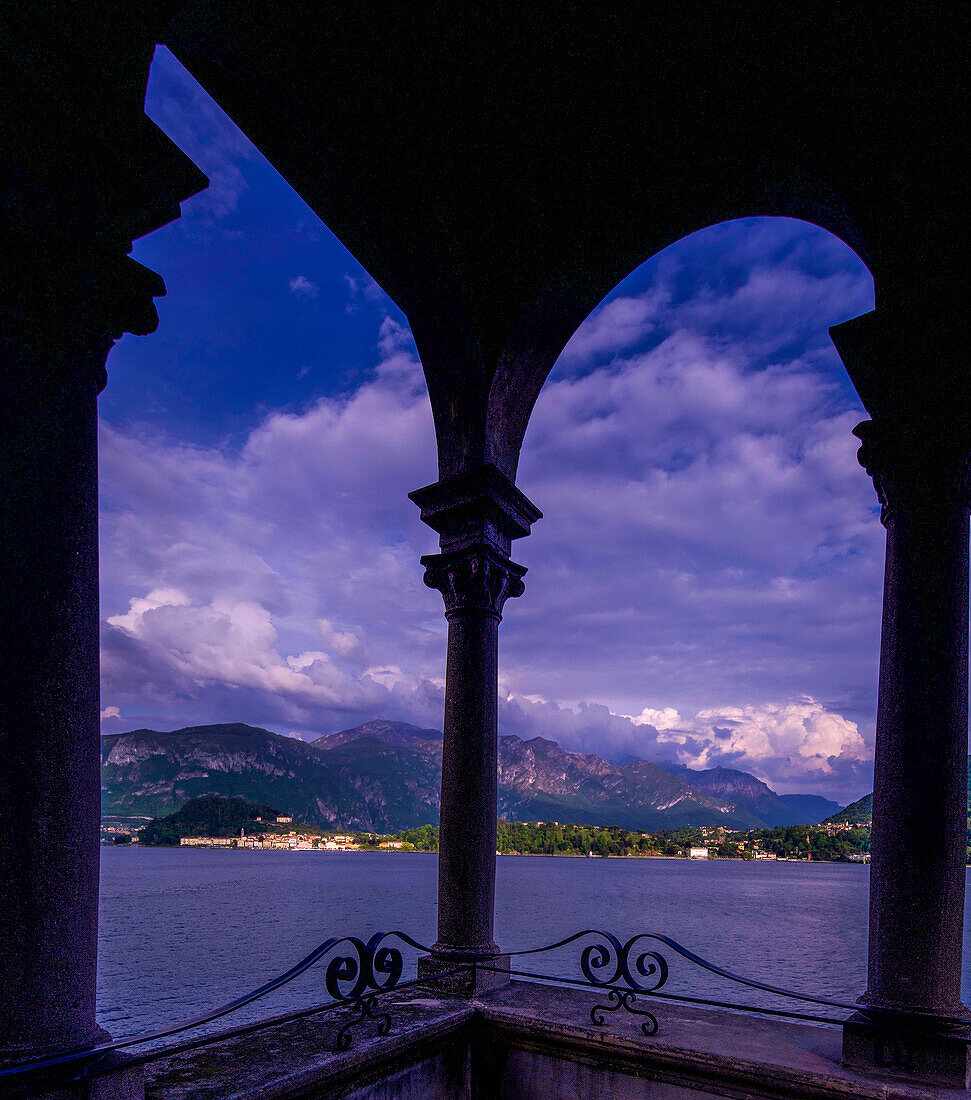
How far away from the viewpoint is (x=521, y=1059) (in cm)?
418

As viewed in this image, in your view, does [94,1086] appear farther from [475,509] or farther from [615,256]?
[615,256]

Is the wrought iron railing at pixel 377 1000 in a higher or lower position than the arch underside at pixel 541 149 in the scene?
lower

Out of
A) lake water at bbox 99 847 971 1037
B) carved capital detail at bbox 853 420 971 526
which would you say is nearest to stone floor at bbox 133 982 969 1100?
carved capital detail at bbox 853 420 971 526

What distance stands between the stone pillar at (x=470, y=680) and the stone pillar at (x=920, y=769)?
2392 millimetres

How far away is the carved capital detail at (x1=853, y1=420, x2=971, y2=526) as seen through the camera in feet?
12.3

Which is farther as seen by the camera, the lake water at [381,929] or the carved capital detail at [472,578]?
the lake water at [381,929]

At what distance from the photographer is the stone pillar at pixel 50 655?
221 centimetres

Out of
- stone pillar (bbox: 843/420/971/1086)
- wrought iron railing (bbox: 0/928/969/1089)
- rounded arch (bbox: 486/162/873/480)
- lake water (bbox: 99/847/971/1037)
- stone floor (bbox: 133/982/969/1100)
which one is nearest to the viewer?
wrought iron railing (bbox: 0/928/969/1089)

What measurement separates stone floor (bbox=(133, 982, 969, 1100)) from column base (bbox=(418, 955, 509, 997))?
0.10m

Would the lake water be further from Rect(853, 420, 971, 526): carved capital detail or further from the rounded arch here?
Rect(853, 420, 971, 526): carved capital detail

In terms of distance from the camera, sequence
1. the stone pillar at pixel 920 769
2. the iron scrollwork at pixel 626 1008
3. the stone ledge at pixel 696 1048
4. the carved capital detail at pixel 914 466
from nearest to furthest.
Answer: the stone ledge at pixel 696 1048, the stone pillar at pixel 920 769, the carved capital detail at pixel 914 466, the iron scrollwork at pixel 626 1008

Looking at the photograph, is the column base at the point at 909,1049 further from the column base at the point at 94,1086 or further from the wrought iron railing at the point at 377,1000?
the column base at the point at 94,1086

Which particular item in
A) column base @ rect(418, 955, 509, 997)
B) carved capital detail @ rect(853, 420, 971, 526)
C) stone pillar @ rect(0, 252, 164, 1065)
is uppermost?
carved capital detail @ rect(853, 420, 971, 526)

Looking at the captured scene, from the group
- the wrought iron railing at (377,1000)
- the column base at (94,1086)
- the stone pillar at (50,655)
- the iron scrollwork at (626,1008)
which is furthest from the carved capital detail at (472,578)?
the column base at (94,1086)
